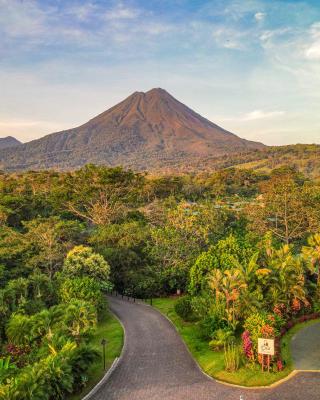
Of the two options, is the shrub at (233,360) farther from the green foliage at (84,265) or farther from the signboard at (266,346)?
the green foliage at (84,265)

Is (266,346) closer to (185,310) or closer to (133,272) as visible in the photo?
(185,310)

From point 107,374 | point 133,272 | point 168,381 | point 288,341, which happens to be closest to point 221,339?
point 168,381

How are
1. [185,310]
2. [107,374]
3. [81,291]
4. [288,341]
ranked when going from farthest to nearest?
[81,291]
[185,310]
[288,341]
[107,374]

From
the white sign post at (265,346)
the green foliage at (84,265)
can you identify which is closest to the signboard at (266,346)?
the white sign post at (265,346)

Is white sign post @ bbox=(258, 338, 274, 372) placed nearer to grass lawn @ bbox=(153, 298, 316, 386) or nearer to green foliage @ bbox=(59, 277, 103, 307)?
grass lawn @ bbox=(153, 298, 316, 386)

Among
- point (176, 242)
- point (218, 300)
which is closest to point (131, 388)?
point (218, 300)

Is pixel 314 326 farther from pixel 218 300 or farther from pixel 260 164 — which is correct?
pixel 260 164

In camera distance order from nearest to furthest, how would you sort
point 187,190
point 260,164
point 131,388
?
point 131,388 → point 187,190 → point 260,164
